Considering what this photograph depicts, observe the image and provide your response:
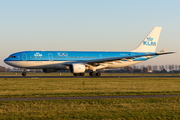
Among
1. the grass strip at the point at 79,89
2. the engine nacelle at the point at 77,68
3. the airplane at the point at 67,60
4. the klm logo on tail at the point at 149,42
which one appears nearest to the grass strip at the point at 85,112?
the grass strip at the point at 79,89

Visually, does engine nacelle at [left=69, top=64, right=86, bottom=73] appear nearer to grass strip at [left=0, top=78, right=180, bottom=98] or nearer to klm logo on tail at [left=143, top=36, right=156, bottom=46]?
grass strip at [left=0, top=78, right=180, bottom=98]

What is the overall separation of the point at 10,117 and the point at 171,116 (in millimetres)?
7358

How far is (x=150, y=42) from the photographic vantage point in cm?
5525

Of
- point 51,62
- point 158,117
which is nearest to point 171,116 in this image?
point 158,117

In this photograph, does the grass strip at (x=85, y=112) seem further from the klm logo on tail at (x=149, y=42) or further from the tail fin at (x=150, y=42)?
the klm logo on tail at (x=149, y=42)

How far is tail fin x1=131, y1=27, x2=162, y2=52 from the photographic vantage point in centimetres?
5469

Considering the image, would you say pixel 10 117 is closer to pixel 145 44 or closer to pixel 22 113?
pixel 22 113

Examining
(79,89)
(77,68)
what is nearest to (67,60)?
(77,68)

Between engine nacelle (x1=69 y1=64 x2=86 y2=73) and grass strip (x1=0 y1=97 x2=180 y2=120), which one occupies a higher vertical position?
engine nacelle (x1=69 y1=64 x2=86 y2=73)

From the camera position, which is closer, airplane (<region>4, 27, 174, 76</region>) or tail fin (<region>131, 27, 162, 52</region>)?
airplane (<region>4, 27, 174, 76</region>)

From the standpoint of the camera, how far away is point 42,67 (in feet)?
149

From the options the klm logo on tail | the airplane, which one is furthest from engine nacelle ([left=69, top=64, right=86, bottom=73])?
the klm logo on tail

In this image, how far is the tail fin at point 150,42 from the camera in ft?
179

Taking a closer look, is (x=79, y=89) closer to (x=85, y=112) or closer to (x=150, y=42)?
(x=85, y=112)
